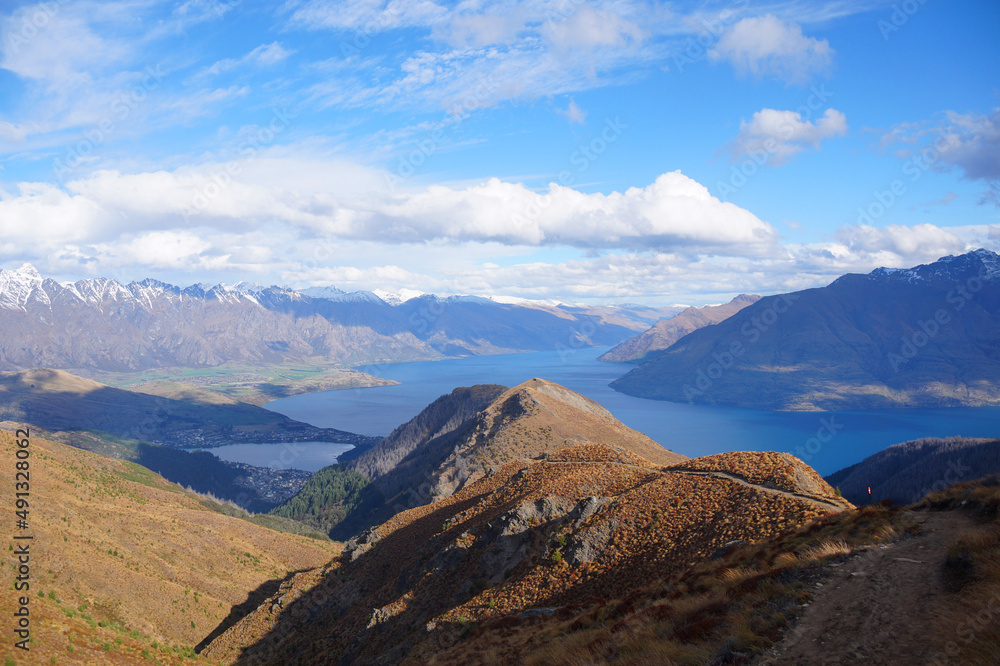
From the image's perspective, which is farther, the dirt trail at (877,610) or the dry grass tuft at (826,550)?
the dry grass tuft at (826,550)

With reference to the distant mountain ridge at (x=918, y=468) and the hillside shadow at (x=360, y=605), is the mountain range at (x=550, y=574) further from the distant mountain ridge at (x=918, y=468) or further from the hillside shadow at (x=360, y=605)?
the distant mountain ridge at (x=918, y=468)

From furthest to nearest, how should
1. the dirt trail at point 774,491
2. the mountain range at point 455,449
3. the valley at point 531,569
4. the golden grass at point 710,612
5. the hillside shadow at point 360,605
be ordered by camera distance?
the mountain range at point 455,449
the hillside shadow at point 360,605
the dirt trail at point 774,491
the valley at point 531,569
the golden grass at point 710,612

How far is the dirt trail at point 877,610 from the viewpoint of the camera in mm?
10735

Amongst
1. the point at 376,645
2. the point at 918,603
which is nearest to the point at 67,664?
the point at 376,645

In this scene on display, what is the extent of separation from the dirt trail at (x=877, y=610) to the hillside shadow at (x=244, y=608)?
4381 centimetres

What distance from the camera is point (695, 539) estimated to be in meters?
24.2

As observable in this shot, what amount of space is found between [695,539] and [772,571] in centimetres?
857

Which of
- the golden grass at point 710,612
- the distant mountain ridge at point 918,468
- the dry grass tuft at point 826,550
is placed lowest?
the distant mountain ridge at point 918,468

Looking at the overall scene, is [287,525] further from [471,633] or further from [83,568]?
[471,633]

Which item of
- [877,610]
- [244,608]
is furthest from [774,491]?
[244,608]

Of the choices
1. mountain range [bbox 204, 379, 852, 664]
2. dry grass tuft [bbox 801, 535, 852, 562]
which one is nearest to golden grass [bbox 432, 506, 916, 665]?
dry grass tuft [bbox 801, 535, 852, 562]

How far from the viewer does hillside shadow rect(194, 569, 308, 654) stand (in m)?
42.8

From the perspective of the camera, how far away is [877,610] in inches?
478

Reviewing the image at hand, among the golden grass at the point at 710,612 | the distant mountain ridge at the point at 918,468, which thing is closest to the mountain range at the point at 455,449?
the golden grass at the point at 710,612
